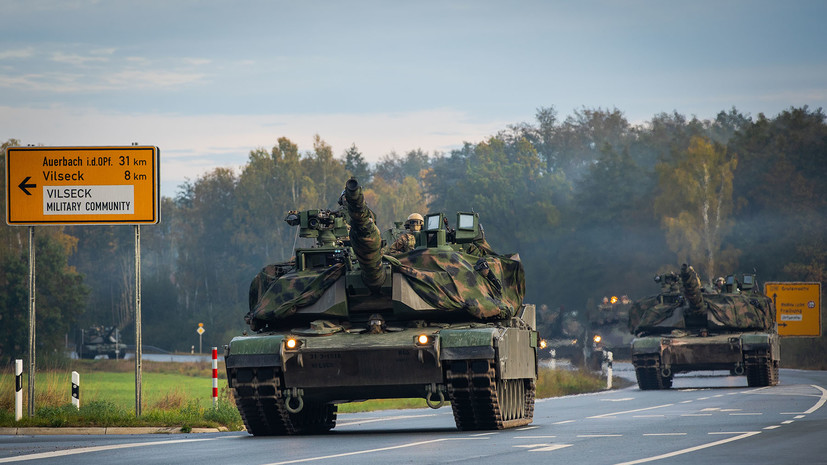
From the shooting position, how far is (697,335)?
36.1 m

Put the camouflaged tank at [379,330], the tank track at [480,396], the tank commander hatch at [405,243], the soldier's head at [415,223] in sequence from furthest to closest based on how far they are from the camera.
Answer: the soldier's head at [415,223], the tank commander hatch at [405,243], the camouflaged tank at [379,330], the tank track at [480,396]

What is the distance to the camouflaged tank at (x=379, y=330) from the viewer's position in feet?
55.7

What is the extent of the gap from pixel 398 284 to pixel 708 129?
80.2m

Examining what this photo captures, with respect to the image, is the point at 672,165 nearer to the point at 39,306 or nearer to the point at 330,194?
the point at 330,194

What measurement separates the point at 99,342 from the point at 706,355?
1933 inches

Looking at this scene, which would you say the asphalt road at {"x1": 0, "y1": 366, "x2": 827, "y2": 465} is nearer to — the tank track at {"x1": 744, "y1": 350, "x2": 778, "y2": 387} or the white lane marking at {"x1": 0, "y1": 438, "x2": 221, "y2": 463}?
the white lane marking at {"x1": 0, "y1": 438, "x2": 221, "y2": 463}

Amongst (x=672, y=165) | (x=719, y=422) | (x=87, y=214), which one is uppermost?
(x=672, y=165)

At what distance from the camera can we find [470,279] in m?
18.7

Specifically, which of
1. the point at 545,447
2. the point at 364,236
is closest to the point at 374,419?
the point at 364,236

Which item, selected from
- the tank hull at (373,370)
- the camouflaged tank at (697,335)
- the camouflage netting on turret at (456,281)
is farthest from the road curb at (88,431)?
the camouflaged tank at (697,335)

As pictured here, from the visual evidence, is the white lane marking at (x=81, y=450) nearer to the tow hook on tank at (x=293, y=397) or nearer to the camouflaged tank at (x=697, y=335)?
the tow hook on tank at (x=293, y=397)

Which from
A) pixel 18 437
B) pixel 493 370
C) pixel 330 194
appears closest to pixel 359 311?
pixel 493 370

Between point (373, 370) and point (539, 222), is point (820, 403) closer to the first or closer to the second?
point (373, 370)

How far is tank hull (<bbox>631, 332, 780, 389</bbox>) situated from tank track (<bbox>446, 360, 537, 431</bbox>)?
16.3m
